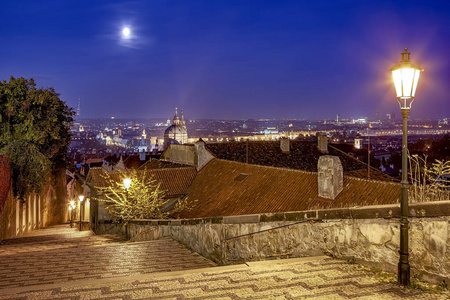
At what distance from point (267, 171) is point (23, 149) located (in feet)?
49.4

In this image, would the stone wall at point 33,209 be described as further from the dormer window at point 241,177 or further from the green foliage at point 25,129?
the dormer window at point 241,177

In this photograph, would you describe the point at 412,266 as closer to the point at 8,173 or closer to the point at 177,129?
the point at 8,173

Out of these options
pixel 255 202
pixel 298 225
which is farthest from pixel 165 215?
pixel 298 225

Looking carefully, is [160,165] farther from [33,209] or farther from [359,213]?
[359,213]

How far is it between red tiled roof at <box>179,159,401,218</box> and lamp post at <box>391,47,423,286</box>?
728cm

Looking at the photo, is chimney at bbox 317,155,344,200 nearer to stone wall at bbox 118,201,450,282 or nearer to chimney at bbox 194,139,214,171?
stone wall at bbox 118,201,450,282

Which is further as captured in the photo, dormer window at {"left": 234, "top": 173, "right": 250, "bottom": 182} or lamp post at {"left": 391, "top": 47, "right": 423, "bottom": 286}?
dormer window at {"left": 234, "top": 173, "right": 250, "bottom": 182}

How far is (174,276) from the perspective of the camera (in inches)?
259

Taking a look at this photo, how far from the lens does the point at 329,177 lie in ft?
51.5

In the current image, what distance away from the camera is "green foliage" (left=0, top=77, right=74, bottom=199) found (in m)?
24.2

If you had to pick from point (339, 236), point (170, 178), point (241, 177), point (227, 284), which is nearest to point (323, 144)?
point (241, 177)

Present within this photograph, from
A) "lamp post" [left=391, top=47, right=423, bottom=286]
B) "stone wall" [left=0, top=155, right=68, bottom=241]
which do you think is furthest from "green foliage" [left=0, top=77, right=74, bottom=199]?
"lamp post" [left=391, top=47, right=423, bottom=286]

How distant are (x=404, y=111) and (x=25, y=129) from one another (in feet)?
80.2

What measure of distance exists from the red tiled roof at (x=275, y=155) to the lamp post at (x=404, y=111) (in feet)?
73.2
